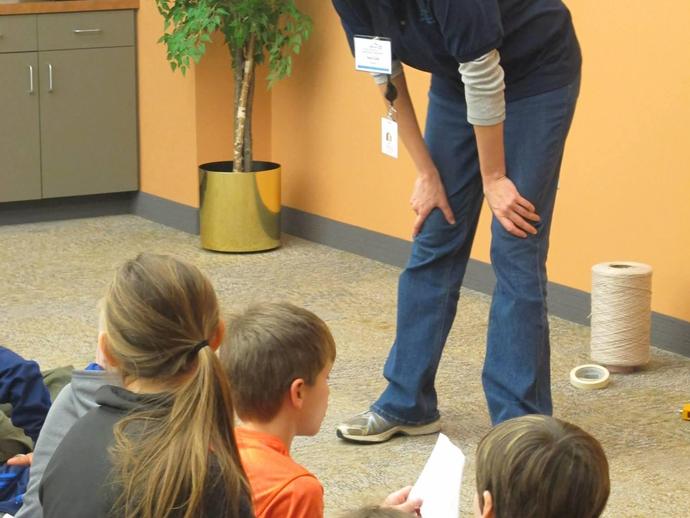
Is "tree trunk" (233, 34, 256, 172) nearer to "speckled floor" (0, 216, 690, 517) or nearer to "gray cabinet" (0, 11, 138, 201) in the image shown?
"speckled floor" (0, 216, 690, 517)

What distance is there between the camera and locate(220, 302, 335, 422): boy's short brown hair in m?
1.94

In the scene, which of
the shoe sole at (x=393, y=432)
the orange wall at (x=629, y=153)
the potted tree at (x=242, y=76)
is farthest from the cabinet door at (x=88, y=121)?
the shoe sole at (x=393, y=432)

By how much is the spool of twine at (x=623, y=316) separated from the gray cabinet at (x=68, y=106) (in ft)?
9.77

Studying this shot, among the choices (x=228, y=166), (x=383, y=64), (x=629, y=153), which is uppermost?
(x=383, y=64)

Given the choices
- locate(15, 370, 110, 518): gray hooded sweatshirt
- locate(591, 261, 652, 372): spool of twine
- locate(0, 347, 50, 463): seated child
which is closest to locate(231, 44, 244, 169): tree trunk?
locate(591, 261, 652, 372): spool of twine

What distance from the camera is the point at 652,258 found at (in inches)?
160

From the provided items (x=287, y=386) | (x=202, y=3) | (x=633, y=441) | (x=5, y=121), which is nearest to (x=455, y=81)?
(x=633, y=441)

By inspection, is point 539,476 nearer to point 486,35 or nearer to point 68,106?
point 486,35

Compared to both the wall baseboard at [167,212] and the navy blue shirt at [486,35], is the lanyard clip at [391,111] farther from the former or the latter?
the wall baseboard at [167,212]

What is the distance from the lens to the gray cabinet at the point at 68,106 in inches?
228

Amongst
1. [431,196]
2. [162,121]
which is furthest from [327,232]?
[431,196]

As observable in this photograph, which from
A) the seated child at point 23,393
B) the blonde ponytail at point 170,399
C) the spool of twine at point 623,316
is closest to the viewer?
the blonde ponytail at point 170,399

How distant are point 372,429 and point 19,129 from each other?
324 cm

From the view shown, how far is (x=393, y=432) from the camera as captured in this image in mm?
3195
